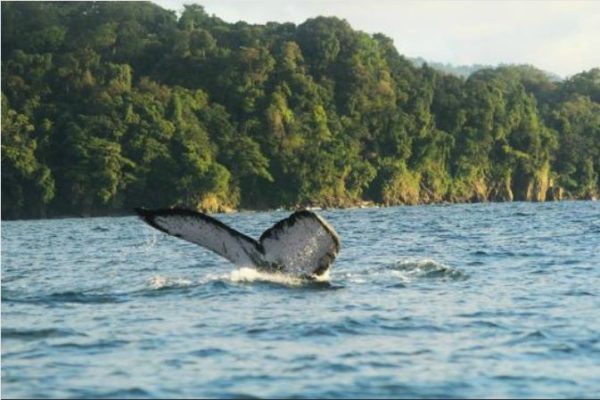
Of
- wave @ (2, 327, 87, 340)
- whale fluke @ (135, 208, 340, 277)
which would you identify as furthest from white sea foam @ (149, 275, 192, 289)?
wave @ (2, 327, 87, 340)

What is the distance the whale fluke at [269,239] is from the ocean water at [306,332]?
531 millimetres

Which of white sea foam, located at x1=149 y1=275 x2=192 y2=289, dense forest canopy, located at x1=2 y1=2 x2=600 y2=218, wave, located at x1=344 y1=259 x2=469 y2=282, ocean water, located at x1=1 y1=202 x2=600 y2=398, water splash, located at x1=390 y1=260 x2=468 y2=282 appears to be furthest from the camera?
dense forest canopy, located at x1=2 y1=2 x2=600 y2=218

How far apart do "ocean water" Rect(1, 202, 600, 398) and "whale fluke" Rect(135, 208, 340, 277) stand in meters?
0.53

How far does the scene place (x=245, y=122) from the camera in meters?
109

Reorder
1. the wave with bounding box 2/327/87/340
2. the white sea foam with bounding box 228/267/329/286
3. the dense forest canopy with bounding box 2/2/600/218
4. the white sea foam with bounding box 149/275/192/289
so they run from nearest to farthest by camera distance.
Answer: the wave with bounding box 2/327/87/340, the white sea foam with bounding box 228/267/329/286, the white sea foam with bounding box 149/275/192/289, the dense forest canopy with bounding box 2/2/600/218

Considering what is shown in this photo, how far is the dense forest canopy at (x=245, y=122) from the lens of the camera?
98625 mm

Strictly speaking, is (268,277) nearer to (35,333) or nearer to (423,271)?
(35,333)

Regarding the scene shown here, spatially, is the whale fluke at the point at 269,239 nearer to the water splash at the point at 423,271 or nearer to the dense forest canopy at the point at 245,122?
the water splash at the point at 423,271

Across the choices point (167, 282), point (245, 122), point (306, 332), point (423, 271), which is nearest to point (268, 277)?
point (306, 332)

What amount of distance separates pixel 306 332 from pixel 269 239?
7.01ft

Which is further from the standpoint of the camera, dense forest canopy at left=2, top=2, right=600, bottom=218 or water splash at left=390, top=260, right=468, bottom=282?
dense forest canopy at left=2, top=2, right=600, bottom=218

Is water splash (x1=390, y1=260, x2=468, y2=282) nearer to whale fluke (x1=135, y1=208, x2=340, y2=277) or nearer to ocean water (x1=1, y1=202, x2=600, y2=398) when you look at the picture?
ocean water (x1=1, y1=202, x2=600, y2=398)

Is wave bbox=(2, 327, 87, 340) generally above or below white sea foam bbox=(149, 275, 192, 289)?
above

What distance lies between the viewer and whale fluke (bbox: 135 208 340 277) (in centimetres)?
1512
